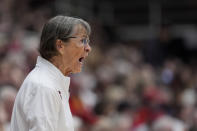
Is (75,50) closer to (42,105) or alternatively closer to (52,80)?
(52,80)

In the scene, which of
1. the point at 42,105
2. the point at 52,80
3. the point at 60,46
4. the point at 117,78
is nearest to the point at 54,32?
the point at 60,46

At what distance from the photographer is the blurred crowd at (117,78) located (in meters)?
7.72

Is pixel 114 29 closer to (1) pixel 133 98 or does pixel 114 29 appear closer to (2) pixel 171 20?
(2) pixel 171 20

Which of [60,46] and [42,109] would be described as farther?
[60,46]

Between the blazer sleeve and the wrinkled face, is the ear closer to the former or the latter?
the wrinkled face

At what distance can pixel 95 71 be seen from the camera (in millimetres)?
Result: 11625

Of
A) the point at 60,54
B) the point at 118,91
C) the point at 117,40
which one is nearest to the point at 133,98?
the point at 118,91

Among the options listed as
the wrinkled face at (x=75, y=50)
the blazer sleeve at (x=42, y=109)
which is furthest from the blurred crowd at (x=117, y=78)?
A: the blazer sleeve at (x=42, y=109)

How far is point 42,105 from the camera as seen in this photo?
3.10m

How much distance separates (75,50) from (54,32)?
0.15 meters

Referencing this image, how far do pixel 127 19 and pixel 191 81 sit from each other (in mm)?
4262

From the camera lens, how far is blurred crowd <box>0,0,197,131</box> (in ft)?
25.3

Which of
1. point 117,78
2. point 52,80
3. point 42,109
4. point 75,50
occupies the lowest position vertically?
point 117,78

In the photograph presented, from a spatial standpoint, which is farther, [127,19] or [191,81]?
[127,19]
